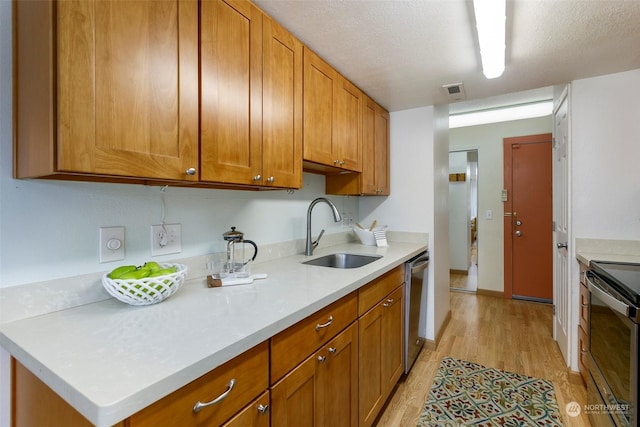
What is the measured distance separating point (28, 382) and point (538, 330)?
364 cm

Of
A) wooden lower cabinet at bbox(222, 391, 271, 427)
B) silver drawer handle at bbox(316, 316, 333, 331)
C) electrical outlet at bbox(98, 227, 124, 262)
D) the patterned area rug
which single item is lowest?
the patterned area rug

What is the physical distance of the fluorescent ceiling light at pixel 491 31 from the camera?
4.02 feet

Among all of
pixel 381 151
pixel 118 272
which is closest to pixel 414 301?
pixel 381 151

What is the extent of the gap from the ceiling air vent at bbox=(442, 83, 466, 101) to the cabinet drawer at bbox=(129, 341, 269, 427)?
82.5 inches

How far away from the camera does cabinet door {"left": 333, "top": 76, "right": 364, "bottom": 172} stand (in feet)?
6.34

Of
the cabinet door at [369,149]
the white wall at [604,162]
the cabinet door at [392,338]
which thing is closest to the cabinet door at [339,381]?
the cabinet door at [392,338]

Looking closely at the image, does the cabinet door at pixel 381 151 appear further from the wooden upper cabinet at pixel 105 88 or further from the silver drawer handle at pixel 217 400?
the silver drawer handle at pixel 217 400

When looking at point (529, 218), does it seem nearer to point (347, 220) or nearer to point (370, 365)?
point (347, 220)

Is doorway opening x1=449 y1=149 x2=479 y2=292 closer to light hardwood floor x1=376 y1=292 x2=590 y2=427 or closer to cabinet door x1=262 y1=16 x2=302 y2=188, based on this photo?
light hardwood floor x1=376 y1=292 x2=590 y2=427

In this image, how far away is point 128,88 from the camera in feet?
2.85

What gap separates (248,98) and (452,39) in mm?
1099

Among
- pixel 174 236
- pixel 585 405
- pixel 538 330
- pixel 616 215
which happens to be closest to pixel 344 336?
pixel 174 236

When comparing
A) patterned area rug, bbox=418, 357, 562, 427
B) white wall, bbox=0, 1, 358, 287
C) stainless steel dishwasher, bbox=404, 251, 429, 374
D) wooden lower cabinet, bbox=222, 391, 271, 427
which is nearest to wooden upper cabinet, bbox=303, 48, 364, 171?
white wall, bbox=0, 1, 358, 287

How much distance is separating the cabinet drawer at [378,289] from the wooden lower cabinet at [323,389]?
132 mm
